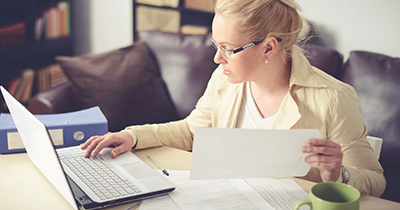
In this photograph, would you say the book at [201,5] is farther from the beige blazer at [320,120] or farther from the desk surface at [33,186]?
the desk surface at [33,186]

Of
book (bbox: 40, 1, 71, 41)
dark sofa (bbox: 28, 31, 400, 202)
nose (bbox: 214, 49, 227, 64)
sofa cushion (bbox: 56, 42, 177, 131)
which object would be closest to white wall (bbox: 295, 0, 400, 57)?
dark sofa (bbox: 28, 31, 400, 202)

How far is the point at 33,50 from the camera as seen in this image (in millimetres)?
2848

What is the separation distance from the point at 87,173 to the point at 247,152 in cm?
42

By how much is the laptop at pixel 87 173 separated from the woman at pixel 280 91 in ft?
0.20

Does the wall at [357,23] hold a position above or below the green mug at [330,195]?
above

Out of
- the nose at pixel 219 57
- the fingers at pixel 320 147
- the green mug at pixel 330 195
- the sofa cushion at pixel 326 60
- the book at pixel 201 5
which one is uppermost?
the book at pixel 201 5

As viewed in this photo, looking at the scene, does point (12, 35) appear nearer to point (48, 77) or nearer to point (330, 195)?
point (48, 77)

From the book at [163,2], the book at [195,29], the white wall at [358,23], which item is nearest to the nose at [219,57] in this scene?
the white wall at [358,23]

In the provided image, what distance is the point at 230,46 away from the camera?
1111mm

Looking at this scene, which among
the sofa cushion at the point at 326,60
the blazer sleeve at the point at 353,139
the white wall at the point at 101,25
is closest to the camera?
the blazer sleeve at the point at 353,139

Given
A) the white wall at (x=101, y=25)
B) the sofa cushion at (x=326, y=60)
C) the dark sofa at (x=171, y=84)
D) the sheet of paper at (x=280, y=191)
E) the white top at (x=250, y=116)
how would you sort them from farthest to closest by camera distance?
the white wall at (x=101, y=25)
the sofa cushion at (x=326, y=60)
the dark sofa at (x=171, y=84)
the white top at (x=250, y=116)
the sheet of paper at (x=280, y=191)

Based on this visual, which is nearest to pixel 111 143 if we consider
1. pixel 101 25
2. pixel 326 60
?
pixel 326 60

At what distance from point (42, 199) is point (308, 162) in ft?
2.10

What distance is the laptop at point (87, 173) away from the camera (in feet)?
2.63
